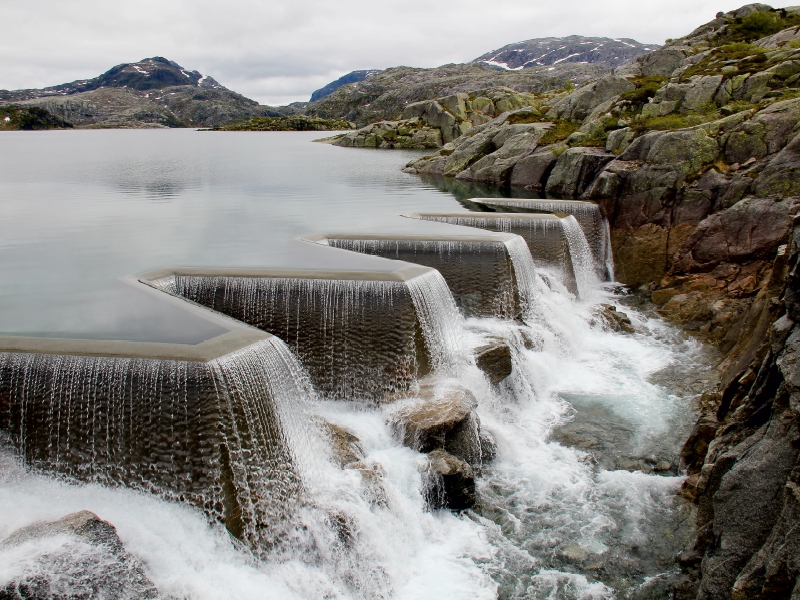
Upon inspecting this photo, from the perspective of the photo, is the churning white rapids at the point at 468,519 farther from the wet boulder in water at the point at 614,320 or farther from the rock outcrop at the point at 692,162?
the rock outcrop at the point at 692,162

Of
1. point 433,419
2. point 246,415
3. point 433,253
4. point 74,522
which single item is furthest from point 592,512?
point 433,253

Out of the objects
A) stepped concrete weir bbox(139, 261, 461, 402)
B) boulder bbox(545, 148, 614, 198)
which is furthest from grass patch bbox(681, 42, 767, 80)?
stepped concrete weir bbox(139, 261, 461, 402)

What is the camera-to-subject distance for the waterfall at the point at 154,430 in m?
8.91

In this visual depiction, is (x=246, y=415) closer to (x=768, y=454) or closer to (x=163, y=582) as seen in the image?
(x=163, y=582)

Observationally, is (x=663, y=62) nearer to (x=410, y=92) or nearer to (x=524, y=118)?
(x=524, y=118)

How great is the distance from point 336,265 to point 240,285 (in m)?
2.61

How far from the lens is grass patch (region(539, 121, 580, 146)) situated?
35719mm

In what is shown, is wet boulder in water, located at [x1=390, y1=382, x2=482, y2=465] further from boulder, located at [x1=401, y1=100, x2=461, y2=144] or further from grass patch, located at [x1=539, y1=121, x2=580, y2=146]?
boulder, located at [x1=401, y1=100, x2=461, y2=144]

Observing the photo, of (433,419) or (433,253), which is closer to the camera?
(433,419)

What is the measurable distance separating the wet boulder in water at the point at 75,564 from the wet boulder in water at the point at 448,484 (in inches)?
186

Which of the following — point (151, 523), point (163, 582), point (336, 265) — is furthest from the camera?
point (336, 265)

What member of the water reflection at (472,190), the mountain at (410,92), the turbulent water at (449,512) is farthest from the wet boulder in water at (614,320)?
the mountain at (410,92)

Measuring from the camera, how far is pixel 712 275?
2069 cm

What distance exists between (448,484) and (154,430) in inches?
196
